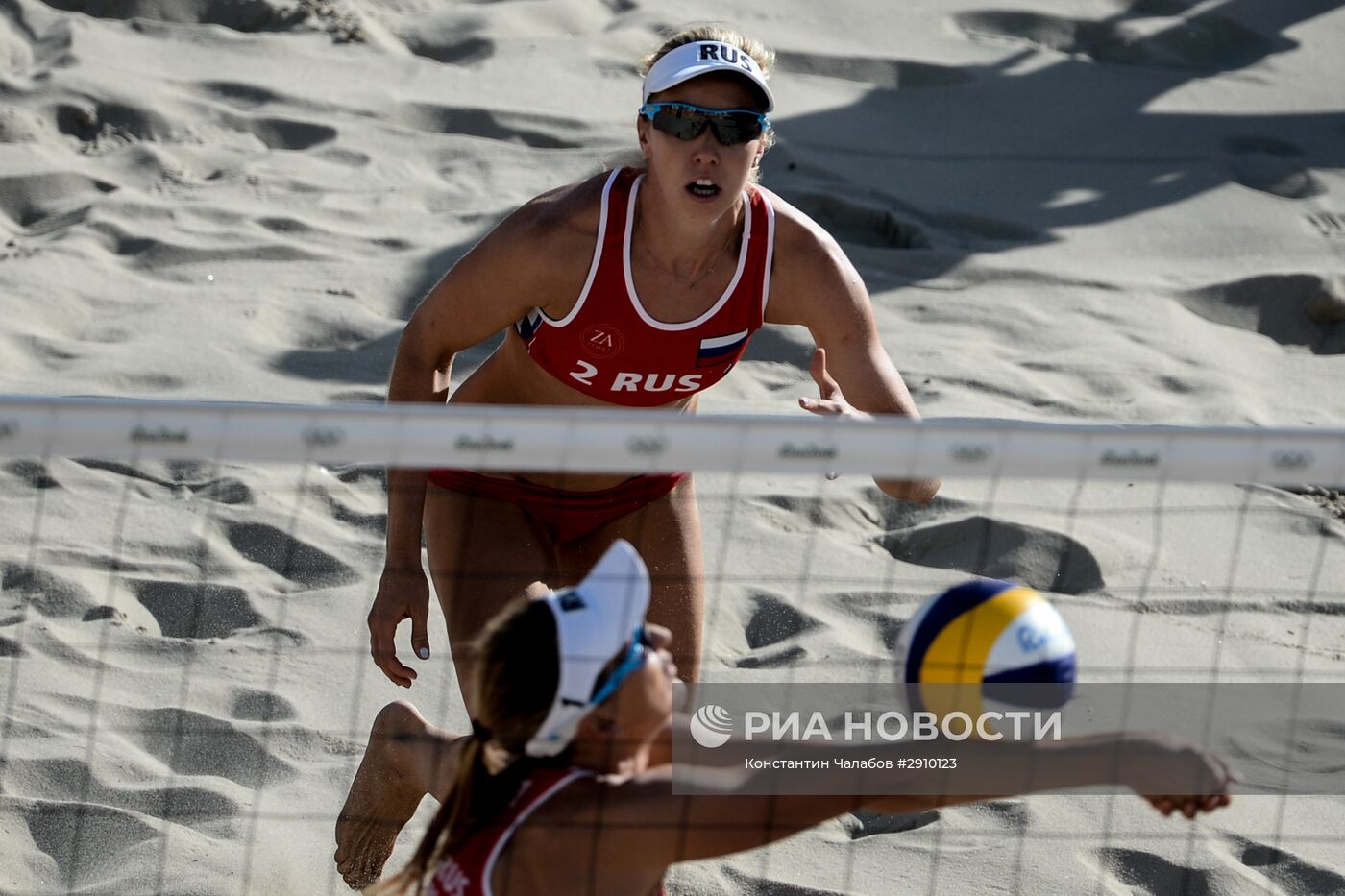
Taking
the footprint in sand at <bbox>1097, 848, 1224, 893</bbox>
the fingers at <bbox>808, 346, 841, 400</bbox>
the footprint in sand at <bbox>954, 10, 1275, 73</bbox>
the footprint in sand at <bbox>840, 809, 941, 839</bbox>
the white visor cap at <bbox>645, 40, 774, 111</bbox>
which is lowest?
the footprint in sand at <bbox>840, 809, 941, 839</bbox>

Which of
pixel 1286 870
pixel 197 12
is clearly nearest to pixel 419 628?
pixel 1286 870

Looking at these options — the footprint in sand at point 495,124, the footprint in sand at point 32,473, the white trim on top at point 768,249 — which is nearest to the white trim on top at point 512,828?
the white trim on top at point 768,249

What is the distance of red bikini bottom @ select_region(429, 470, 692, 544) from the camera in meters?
3.15

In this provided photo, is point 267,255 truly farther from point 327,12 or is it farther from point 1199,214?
point 1199,214

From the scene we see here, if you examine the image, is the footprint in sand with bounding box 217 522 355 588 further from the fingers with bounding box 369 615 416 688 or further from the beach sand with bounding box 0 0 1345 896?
the fingers with bounding box 369 615 416 688

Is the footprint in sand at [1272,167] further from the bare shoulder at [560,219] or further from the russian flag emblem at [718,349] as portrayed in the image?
the bare shoulder at [560,219]

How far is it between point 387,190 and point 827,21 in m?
2.82

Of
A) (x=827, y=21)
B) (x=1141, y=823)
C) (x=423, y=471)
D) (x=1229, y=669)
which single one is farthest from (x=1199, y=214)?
(x=423, y=471)

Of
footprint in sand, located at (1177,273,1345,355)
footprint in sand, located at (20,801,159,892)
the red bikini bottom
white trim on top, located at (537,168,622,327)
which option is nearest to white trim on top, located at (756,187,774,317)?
white trim on top, located at (537,168,622,327)

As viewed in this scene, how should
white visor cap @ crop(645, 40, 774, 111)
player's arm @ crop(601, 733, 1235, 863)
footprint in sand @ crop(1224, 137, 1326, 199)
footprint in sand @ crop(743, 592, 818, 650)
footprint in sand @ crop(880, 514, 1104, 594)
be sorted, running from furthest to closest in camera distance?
footprint in sand @ crop(1224, 137, 1326, 199) → footprint in sand @ crop(880, 514, 1104, 594) → footprint in sand @ crop(743, 592, 818, 650) → white visor cap @ crop(645, 40, 774, 111) → player's arm @ crop(601, 733, 1235, 863)

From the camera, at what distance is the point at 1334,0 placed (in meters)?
8.38

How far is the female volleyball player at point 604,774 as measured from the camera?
1.99m

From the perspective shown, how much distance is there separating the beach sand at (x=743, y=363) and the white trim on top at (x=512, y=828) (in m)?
1.15

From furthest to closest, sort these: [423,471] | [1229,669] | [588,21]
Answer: [588,21]
[1229,669]
[423,471]
